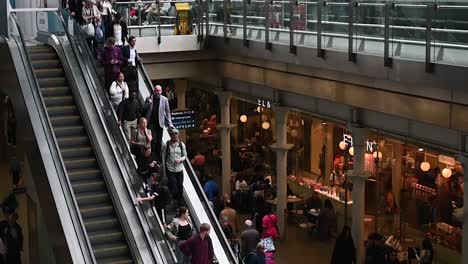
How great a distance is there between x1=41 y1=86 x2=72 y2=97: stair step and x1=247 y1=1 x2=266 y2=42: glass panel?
18.2ft

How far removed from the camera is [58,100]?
1684cm

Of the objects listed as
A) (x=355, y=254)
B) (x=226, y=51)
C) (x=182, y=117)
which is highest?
(x=226, y=51)

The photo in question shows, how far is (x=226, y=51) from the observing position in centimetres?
2338

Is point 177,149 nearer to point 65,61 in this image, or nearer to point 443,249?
point 65,61

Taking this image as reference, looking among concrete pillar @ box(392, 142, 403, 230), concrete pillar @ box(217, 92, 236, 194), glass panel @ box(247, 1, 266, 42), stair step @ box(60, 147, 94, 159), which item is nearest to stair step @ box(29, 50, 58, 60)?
stair step @ box(60, 147, 94, 159)

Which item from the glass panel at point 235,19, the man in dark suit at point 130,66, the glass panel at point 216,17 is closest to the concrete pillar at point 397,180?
the glass panel at point 235,19

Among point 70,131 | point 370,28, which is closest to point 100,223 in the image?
point 70,131

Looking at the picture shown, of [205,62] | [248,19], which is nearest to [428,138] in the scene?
[248,19]

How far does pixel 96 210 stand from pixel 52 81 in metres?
4.25

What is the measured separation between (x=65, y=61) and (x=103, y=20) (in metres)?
1.28

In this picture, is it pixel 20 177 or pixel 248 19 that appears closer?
pixel 248 19

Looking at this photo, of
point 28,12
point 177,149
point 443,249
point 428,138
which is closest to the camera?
point 177,149

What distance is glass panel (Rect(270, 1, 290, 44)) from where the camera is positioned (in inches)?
773

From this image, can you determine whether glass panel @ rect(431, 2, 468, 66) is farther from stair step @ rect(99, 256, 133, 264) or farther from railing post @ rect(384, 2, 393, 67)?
stair step @ rect(99, 256, 133, 264)
